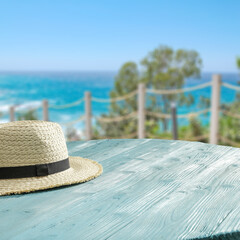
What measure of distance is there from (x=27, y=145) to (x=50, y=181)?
0.13 metres

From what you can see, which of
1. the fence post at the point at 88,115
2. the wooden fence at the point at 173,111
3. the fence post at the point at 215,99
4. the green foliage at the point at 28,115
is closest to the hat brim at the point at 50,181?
the wooden fence at the point at 173,111

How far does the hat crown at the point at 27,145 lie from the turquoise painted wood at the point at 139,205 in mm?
127

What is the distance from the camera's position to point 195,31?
22.8 metres

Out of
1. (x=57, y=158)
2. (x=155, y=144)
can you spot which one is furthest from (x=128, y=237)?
(x=155, y=144)

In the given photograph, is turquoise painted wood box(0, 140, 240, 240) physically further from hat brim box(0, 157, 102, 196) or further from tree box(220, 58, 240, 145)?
tree box(220, 58, 240, 145)

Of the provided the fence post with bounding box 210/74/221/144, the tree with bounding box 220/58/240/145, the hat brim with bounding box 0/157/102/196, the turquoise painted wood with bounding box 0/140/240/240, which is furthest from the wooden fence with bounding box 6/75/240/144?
the hat brim with bounding box 0/157/102/196

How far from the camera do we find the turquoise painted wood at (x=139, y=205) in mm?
843

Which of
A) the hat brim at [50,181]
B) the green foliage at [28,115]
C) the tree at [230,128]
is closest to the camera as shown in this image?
the hat brim at [50,181]

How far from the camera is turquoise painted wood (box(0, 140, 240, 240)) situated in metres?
0.84

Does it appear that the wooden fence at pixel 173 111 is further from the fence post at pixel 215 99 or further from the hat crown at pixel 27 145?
the hat crown at pixel 27 145

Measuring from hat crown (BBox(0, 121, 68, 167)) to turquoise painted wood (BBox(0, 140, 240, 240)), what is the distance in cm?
13

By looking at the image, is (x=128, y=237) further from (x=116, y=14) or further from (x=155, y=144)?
(x=116, y=14)

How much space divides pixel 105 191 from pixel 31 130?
0.31 meters

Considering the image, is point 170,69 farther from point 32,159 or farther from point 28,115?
point 32,159
